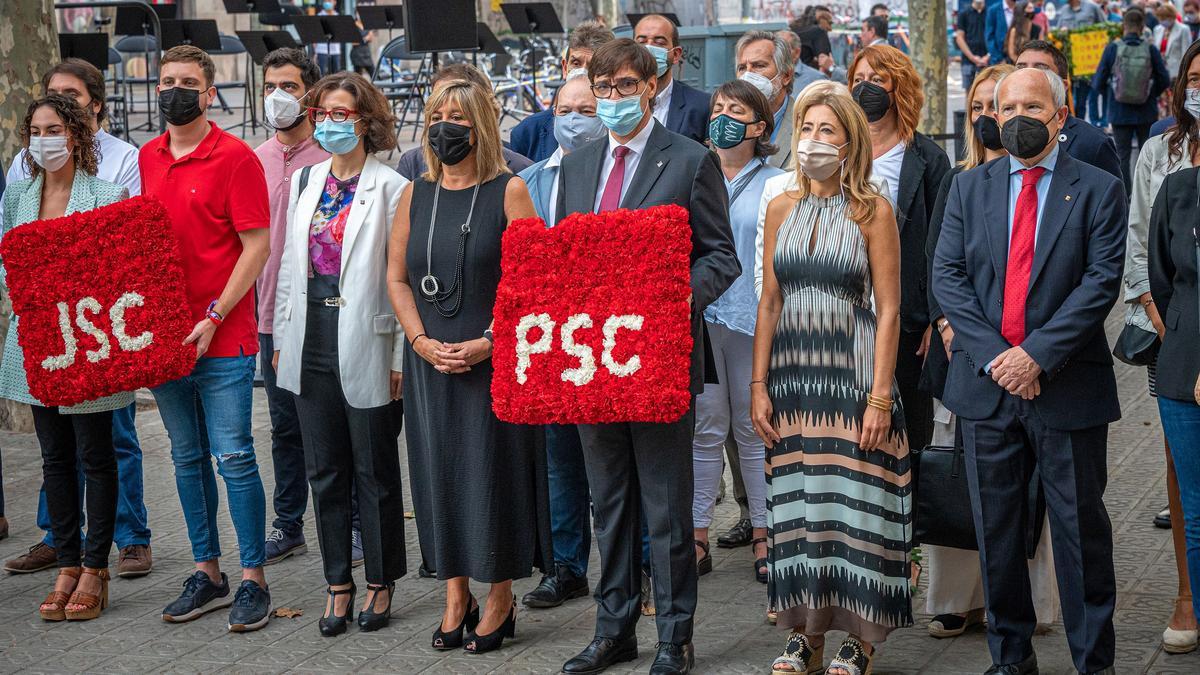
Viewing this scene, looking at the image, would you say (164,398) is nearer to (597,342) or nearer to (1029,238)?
(597,342)

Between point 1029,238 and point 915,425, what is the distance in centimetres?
149

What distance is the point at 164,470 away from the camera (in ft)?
29.0

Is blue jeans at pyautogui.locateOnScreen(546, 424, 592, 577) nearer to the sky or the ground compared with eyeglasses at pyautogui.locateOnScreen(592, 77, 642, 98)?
nearer to the ground

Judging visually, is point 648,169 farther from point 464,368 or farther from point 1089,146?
point 1089,146

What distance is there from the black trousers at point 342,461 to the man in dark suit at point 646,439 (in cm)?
102

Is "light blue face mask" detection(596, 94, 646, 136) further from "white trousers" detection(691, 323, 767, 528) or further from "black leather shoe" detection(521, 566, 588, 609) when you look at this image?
"black leather shoe" detection(521, 566, 588, 609)

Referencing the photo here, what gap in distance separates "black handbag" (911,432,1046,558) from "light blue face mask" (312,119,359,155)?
2.61 meters

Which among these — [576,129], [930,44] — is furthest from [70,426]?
[930,44]

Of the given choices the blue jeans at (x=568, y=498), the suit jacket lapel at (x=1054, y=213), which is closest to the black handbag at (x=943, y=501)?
the suit jacket lapel at (x=1054, y=213)

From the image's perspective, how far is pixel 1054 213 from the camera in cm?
495

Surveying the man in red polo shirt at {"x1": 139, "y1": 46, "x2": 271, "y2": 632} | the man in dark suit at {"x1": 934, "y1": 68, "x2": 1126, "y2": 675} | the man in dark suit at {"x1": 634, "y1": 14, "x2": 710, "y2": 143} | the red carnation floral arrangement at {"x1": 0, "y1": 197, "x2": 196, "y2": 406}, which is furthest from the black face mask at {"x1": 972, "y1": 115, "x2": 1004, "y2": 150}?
the red carnation floral arrangement at {"x1": 0, "y1": 197, "x2": 196, "y2": 406}

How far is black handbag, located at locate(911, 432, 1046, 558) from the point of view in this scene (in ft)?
17.6

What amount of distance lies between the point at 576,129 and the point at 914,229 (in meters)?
1.58

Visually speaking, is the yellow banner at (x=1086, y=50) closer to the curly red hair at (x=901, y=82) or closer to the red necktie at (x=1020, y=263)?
the curly red hair at (x=901, y=82)
